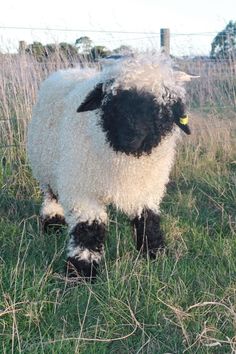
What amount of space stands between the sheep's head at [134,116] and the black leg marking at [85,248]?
0.56 m

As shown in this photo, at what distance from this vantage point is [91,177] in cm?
332

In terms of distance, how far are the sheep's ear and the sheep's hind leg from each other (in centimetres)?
120

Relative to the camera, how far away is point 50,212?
425cm

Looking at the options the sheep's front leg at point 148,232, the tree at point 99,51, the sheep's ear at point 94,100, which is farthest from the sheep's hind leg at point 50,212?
the tree at point 99,51

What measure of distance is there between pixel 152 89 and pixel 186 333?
1.34 meters

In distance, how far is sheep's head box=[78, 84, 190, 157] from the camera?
2947mm

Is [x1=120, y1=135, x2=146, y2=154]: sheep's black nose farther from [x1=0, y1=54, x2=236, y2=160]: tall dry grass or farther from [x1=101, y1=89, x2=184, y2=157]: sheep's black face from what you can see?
[x1=0, y1=54, x2=236, y2=160]: tall dry grass

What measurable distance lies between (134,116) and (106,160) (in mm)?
420

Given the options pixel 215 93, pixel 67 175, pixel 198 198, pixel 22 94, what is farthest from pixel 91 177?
pixel 215 93

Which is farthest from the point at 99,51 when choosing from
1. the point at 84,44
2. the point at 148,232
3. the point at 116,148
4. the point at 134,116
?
the point at 134,116

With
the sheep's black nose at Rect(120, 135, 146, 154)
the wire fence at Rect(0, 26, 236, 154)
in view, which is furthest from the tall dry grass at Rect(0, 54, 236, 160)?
the sheep's black nose at Rect(120, 135, 146, 154)

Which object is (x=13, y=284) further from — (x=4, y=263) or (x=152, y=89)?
(x=152, y=89)

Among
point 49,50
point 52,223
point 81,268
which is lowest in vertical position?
point 52,223

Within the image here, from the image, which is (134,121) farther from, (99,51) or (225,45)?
(225,45)
